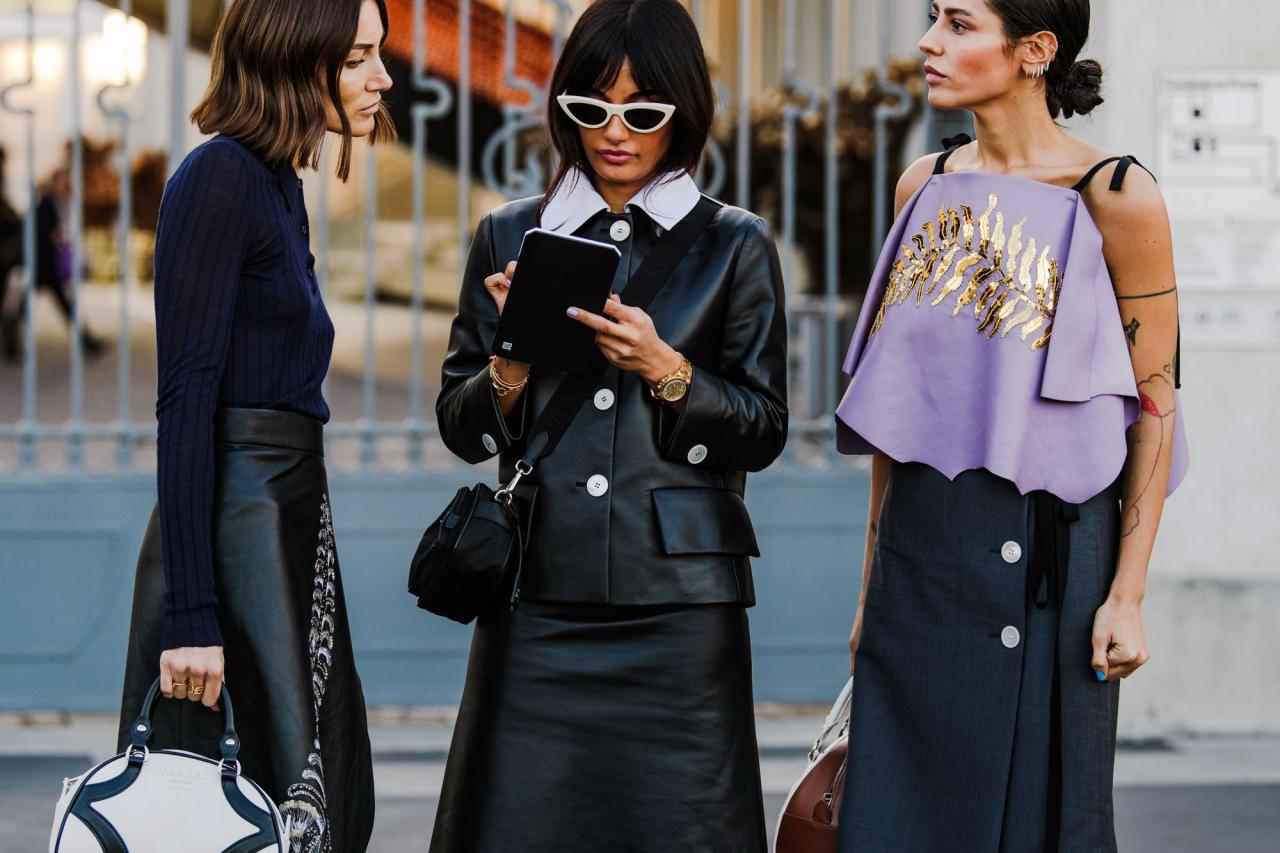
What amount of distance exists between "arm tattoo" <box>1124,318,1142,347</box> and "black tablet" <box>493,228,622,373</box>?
0.81 meters

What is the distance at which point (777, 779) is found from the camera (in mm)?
5105

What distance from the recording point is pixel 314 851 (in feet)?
8.43

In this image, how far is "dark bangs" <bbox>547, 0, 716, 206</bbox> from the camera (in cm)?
274

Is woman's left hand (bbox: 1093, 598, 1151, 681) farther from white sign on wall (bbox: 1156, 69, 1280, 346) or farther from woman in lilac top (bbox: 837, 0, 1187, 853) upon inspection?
white sign on wall (bbox: 1156, 69, 1280, 346)

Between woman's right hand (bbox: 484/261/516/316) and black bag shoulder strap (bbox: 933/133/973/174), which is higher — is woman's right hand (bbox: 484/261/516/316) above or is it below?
below

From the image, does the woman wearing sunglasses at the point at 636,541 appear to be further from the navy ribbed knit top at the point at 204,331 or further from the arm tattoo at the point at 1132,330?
the arm tattoo at the point at 1132,330

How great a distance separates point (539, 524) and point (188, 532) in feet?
1.95

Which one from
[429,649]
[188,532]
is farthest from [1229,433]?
[188,532]

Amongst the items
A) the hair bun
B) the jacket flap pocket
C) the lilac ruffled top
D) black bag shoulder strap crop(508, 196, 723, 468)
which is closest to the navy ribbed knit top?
black bag shoulder strap crop(508, 196, 723, 468)

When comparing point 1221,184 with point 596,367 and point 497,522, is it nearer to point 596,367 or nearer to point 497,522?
point 596,367

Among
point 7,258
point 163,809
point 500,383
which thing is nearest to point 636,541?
point 500,383

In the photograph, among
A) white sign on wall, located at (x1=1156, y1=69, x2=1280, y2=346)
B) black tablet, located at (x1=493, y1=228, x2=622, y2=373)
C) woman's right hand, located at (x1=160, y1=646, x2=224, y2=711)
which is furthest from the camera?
white sign on wall, located at (x1=1156, y1=69, x2=1280, y2=346)

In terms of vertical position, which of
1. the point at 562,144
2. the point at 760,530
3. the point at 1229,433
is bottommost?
the point at 760,530

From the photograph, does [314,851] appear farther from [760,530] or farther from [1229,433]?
[1229,433]
